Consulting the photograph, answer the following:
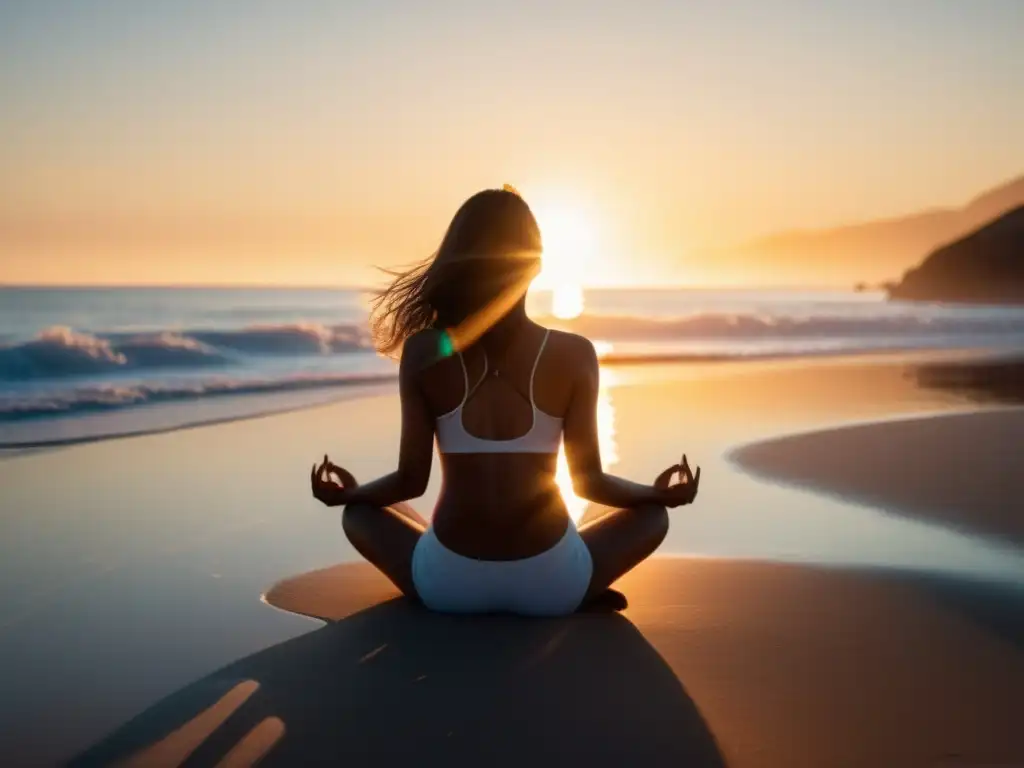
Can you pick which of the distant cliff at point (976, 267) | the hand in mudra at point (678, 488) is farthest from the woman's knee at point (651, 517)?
the distant cliff at point (976, 267)

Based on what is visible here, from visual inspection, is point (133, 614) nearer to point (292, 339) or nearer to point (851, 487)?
point (851, 487)

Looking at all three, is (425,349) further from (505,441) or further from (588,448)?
(588,448)

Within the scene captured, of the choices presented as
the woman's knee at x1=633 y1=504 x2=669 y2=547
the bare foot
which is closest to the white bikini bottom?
the bare foot

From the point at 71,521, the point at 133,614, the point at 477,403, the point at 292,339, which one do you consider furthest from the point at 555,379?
the point at 292,339

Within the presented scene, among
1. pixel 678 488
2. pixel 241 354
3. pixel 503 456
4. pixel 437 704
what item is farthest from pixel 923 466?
pixel 241 354

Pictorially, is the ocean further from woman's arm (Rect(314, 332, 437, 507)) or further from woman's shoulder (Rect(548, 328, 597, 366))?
woman's shoulder (Rect(548, 328, 597, 366))

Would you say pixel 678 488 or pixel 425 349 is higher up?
pixel 425 349

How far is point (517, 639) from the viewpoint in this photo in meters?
4.16

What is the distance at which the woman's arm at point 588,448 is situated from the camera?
408 centimetres

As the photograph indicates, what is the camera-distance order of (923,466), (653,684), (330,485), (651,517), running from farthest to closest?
(923,466), (651,517), (330,485), (653,684)

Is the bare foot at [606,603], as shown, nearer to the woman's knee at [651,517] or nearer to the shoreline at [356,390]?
the woman's knee at [651,517]

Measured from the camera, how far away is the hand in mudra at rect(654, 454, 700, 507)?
13.7ft

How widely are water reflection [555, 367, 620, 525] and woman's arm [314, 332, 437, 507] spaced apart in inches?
27.1

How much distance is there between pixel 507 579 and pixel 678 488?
0.83 meters
